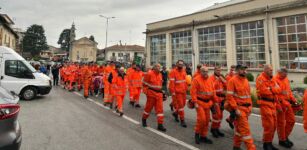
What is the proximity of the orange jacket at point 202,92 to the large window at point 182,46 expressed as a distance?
2651 centimetres

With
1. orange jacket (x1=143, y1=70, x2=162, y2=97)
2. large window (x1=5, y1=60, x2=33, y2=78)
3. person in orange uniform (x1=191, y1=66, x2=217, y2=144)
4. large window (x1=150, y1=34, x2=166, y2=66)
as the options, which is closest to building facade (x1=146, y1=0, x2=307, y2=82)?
large window (x1=150, y1=34, x2=166, y2=66)

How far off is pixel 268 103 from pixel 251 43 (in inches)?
855

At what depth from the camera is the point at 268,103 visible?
4766 mm

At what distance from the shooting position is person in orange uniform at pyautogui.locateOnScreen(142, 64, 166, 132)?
6.12 m

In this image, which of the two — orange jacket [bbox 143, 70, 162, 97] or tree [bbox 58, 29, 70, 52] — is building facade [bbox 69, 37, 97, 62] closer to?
tree [bbox 58, 29, 70, 52]

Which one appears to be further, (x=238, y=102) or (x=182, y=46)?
(x=182, y=46)

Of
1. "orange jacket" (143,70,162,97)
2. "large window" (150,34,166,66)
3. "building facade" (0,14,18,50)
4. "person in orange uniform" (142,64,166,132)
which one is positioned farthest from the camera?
"building facade" (0,14,18,50)

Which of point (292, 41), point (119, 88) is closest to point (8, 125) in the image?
point (119, 88)

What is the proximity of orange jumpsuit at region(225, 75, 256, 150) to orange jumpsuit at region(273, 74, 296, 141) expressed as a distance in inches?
39.0

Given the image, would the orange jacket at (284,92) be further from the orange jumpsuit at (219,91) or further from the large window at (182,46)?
the large window at (182,46)

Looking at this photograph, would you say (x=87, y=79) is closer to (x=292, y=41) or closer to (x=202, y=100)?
(x=202, y=100)

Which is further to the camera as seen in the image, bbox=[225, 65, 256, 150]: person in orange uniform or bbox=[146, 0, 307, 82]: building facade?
bbox=[146, 0, 307, 82]: building facade

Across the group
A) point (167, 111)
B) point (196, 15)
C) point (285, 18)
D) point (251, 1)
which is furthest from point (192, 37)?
point (167, 111)

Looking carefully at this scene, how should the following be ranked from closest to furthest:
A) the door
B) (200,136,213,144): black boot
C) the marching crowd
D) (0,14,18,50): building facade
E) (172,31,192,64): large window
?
the marching crowd, (200,136,213,144): black boot, the door, (172,31,192,64): large window, (0,14,18,50): building facade
